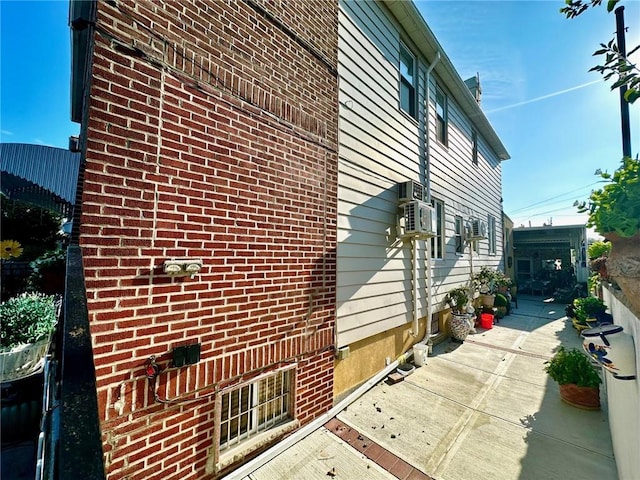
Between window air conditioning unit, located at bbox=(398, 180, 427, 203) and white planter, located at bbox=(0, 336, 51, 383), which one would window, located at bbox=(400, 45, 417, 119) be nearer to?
window air conditioning unit, located at bbox=(398, 180, 427, 203)

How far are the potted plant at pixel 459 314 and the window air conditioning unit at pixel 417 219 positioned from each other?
282 cm

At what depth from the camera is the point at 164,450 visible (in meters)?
2.13

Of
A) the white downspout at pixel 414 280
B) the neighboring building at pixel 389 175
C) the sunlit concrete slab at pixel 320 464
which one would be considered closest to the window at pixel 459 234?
the neighboring building at pixel 389 175

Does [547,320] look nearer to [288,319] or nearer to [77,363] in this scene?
[288,319]

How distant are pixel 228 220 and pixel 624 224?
271 centimetres

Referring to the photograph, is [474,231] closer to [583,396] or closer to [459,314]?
[459,314]

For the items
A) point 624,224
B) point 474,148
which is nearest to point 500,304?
point 474,148

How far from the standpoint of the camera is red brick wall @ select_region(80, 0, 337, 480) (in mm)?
1934

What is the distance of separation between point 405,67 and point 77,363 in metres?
7.18

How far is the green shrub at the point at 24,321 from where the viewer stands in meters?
1.90

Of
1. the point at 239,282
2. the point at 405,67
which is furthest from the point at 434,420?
the point at 405,67

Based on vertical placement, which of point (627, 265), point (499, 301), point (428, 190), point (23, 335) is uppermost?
point (428, 190)

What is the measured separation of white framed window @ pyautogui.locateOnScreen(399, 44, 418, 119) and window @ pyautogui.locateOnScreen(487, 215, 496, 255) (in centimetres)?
685

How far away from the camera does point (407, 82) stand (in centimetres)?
599
